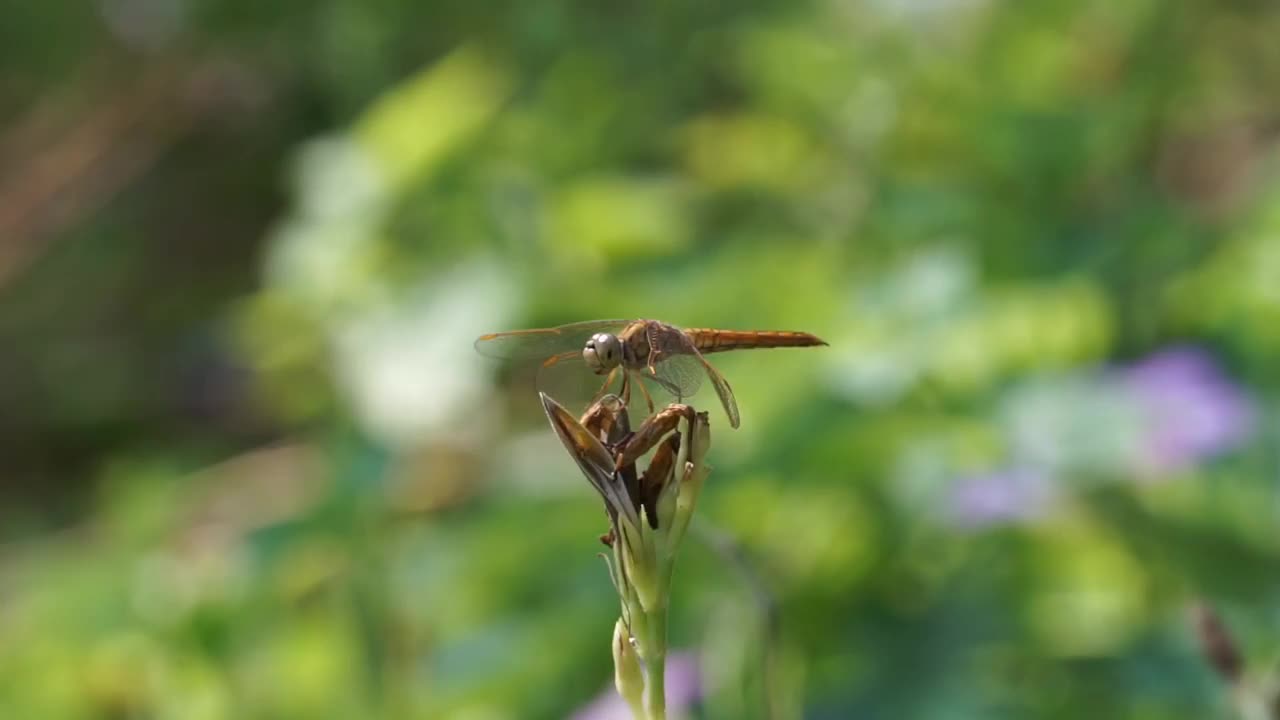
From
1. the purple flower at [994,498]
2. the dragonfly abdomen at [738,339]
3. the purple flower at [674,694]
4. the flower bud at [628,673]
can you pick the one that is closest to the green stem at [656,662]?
the flower bud at [628,673]

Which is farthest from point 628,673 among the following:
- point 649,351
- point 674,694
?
point 674,694

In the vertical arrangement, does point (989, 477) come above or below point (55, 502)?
below

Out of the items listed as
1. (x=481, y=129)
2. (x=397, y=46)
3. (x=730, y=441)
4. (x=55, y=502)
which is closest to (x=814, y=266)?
(x=730, y=441)

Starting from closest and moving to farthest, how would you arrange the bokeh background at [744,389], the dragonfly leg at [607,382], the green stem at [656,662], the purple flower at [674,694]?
the green stem at [656,662], the dragonfly leg at [607,382], the purple flower at [674,694], the bokeh background at [744,389]

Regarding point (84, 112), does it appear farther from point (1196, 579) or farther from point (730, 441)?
point (1196, 579)

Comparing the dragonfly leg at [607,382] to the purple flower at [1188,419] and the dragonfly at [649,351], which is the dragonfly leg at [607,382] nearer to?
the dragonfly at [649,351]

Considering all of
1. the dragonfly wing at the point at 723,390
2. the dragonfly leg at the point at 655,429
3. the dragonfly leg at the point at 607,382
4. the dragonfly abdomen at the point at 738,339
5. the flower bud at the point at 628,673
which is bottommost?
the flower bud at the point at 628,673

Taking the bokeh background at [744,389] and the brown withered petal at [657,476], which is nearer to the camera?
the brown withered petal at [657,476]
